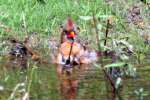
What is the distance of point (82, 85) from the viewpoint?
6.42 m

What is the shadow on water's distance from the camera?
5.70 meters

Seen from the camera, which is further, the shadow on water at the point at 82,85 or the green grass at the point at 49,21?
the green grass at the point at 49,21

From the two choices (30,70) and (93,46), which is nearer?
(30,70)

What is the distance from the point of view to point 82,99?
5582 millimetres

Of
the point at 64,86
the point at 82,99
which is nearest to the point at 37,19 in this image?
the point at 64,86

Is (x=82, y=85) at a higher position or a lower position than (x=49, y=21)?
lower

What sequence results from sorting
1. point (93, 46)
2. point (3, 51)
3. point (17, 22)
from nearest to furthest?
point (3, 51) → point (93, 46) → point (17, 22)

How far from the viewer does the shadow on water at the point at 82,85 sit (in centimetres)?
570

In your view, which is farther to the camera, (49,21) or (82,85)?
(49,21)

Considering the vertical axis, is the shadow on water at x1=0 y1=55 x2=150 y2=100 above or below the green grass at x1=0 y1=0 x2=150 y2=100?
below

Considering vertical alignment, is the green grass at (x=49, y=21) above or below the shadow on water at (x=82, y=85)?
above

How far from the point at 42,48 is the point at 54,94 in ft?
14.2

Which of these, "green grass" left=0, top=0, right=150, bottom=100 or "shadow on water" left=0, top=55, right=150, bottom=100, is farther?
"green grass" left=0, top=0, right=150, bottom=100

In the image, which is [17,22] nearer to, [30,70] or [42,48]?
[42,48]
